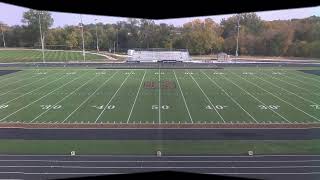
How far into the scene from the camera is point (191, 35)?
50.2 feet

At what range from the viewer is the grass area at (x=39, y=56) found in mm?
24594

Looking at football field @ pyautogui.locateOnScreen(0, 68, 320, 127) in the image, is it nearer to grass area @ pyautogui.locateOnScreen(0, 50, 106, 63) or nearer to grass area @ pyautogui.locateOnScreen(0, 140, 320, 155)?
grass area @ pyautogui.locateOnScreen(0, 50, 106, 63)

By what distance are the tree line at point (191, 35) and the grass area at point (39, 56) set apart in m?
1.30

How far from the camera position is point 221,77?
23.6m

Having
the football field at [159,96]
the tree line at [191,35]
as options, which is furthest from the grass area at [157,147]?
the tree line at [191,35]

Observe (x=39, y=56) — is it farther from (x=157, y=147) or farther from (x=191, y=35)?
(x=157, y=147)

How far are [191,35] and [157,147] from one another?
5564 mm

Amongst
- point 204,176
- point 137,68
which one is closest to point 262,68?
point 137,68

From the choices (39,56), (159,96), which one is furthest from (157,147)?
(39,56)

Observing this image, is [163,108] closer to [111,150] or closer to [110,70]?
[111,150]

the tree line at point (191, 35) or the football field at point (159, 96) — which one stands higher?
the tree line at point (191, 35)

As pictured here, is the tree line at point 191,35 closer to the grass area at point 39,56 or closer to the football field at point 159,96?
the grass area at point 39,56

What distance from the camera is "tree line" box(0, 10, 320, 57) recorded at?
15641mm

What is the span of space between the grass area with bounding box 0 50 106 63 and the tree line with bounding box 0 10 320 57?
1296 mm
